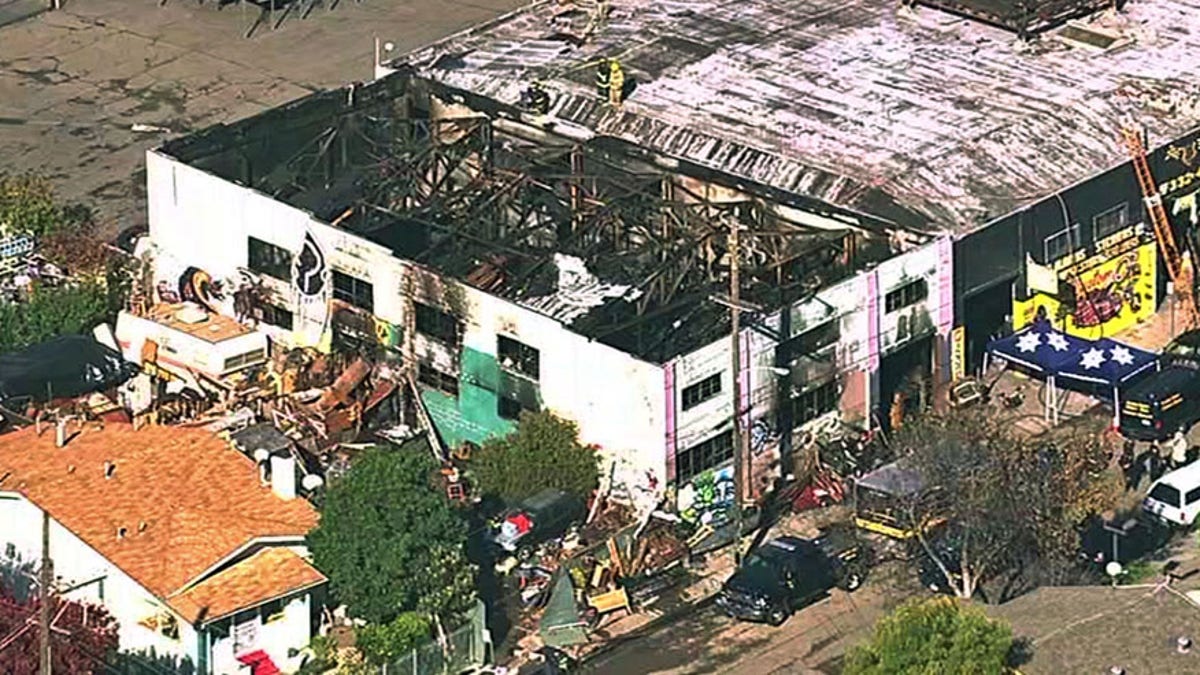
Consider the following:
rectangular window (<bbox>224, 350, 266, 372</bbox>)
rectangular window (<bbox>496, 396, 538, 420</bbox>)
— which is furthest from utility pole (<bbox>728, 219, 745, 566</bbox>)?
rectangular window (<bbox>224, 350, 266, 372</bbox>)

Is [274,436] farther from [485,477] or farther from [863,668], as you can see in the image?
[863,668]

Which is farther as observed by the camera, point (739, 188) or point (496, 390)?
point (739, 188)

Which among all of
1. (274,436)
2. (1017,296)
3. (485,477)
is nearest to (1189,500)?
(1017,296)

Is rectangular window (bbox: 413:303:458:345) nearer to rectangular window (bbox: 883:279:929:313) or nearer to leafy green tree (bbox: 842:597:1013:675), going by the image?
rectangular window (bbox: 883:279:929:313)

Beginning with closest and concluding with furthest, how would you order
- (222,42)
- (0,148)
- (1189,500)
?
(1189,500), (0,148), (222,42)

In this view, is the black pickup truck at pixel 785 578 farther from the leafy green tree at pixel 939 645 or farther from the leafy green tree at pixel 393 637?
the leafy green tree at pixel 939 645

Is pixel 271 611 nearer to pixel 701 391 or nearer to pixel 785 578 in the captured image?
pixel 785 578
